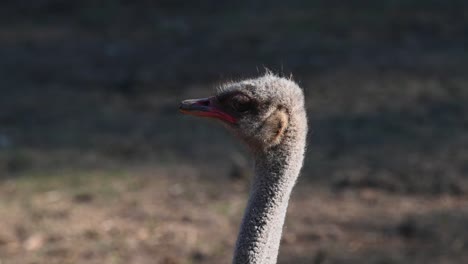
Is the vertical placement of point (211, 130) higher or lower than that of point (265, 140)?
higher

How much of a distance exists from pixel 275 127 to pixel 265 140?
0.19 ft

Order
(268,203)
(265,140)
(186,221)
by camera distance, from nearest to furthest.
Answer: (268,203)
(265,140)
(186,221)

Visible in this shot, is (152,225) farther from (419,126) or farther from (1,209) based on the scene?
(419,126)

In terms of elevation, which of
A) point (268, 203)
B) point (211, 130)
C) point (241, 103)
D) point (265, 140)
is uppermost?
point (211, 130)

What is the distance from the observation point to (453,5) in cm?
1195

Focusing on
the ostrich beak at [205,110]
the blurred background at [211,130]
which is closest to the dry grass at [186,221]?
the blurred background at [211,130]

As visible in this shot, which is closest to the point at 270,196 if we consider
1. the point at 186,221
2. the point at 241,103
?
the point at 241,103

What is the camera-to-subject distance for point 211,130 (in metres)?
8.97

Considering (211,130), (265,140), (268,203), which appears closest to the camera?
(268,203)

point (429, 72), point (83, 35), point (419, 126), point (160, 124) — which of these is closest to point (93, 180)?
point (160, 124)

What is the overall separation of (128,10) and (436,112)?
5313mm

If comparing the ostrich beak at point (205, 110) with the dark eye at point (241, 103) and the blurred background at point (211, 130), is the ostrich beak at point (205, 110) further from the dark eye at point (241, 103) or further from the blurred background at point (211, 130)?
the blurred background at point (211, 130)

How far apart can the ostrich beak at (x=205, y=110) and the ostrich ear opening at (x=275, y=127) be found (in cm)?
13

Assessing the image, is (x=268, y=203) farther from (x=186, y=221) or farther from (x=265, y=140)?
(x=186, y=221)
